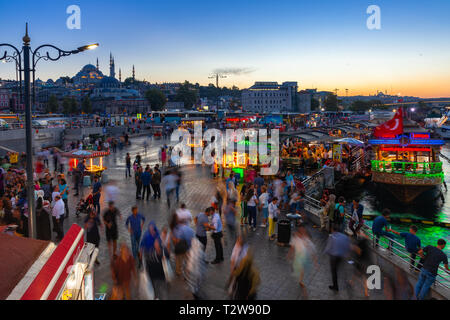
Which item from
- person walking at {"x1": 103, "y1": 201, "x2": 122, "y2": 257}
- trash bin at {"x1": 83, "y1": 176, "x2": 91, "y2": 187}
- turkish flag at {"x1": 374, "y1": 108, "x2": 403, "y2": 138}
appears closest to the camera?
person walking at {"x1": 103, "y1": 201, "x2": 122, "y2": 257}

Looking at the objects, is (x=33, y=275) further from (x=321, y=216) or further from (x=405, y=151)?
(x=405, y=151)

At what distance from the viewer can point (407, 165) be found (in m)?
19.0

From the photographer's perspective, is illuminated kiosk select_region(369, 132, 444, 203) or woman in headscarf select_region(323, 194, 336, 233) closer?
woman in headscarf select_region(323, 194, 336, 233)

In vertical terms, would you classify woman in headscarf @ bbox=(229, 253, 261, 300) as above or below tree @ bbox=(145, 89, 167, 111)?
below

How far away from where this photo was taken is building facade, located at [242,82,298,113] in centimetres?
13300

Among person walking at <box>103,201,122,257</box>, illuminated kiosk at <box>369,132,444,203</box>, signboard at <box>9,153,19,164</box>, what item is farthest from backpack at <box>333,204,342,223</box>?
signboard at <box>9,153,19,164</box>

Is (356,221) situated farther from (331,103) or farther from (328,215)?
(331,103)

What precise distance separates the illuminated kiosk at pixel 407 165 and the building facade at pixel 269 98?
113775 millimetres

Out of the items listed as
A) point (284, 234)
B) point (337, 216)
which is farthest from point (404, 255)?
point (284, 234)

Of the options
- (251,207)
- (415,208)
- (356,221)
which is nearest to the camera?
(356,221)

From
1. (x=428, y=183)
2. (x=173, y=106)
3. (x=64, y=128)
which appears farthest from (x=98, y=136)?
(x=173, y=106)

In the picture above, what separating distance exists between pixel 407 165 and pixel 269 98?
4661 inches

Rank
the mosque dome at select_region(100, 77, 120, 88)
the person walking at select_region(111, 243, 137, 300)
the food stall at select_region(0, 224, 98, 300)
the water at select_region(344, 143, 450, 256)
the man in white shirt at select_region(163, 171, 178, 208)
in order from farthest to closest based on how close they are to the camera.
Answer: the mosque dome at select_region(100, 77, 120, 88) → the water at select_region(344, 143, 450, 256) → the man in white shirt at select_region(163, 171, 178, 208) → the person walking at select_region(111, 243, 137, 300) → the food stall at select_region(0, 224, 98, 300)

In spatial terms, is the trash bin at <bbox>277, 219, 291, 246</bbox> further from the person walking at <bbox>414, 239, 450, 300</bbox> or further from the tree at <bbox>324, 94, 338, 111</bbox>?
the tree at <bbox>324, 94, 338, 111</bbox>
